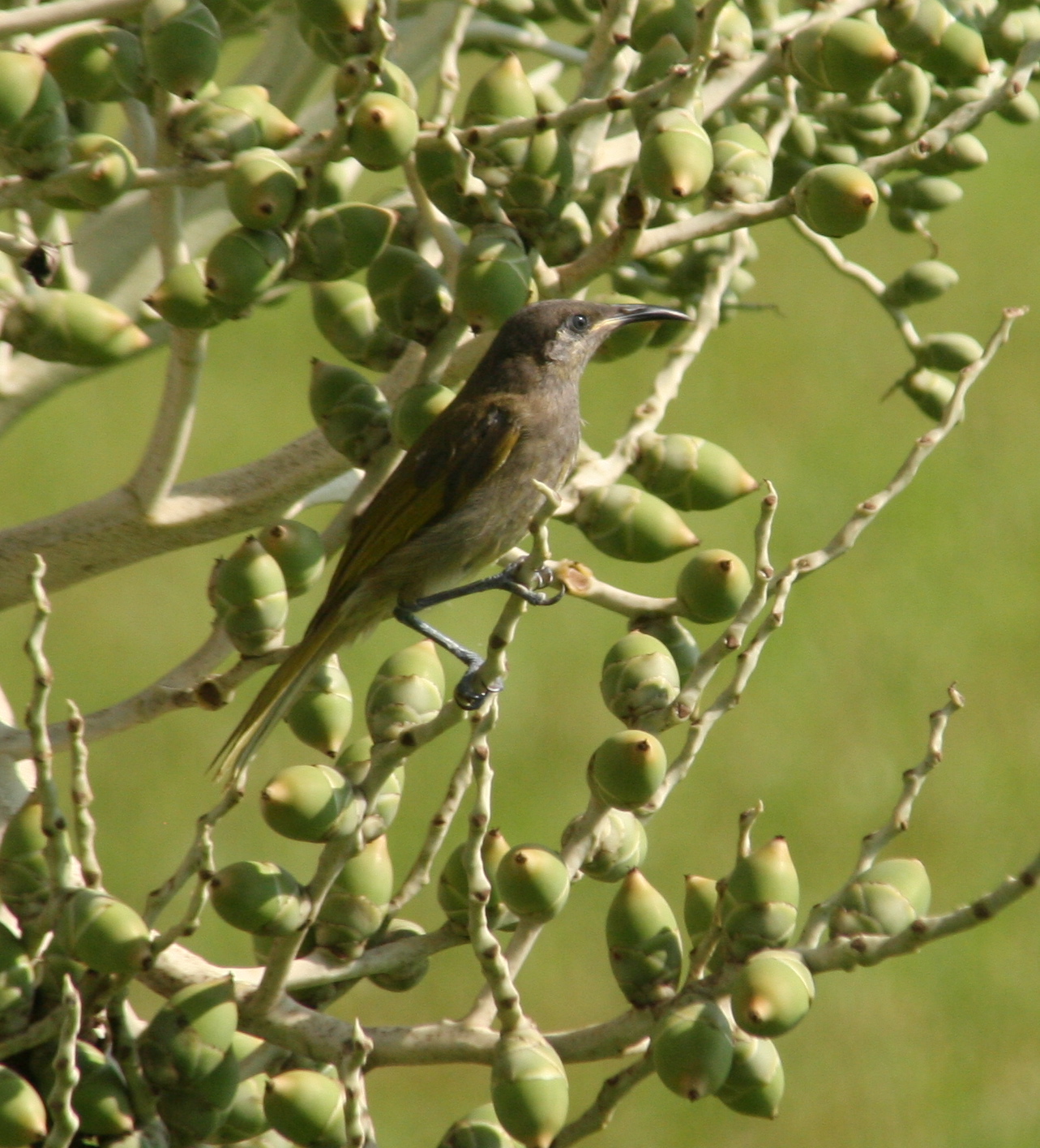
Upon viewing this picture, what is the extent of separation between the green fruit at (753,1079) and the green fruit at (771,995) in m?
0.07

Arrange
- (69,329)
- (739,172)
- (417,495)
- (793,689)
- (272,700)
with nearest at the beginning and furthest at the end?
(69,329), (739,172), (272,700), (417,495), (793,689)

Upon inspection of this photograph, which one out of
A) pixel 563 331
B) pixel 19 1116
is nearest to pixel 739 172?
pixel 563 331

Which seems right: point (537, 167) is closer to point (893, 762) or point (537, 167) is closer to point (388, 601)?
point (388, 601)

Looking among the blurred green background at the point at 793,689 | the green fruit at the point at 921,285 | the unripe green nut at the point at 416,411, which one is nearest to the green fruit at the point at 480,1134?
the unripe green nut at the point at 416,411

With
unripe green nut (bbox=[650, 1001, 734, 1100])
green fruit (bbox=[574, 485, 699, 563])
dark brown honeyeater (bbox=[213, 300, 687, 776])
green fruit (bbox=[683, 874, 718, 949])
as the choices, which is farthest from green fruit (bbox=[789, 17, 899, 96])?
unripe green nut (bbox=[650, 1001, 734, 1100])

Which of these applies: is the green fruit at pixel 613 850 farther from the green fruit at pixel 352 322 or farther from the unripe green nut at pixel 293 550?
the green fruit at pixel 352 322

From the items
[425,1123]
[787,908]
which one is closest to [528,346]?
[787,908]

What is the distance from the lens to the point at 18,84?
1.41 meters

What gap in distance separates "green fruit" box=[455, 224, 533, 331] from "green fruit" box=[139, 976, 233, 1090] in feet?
2.32

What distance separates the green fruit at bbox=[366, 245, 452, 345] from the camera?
1.70m

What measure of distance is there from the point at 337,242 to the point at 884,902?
2.72 feet

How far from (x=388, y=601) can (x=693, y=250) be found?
691 millimetres

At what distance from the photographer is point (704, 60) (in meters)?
1.64

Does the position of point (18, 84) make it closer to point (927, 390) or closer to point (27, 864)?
point (27, 864)
